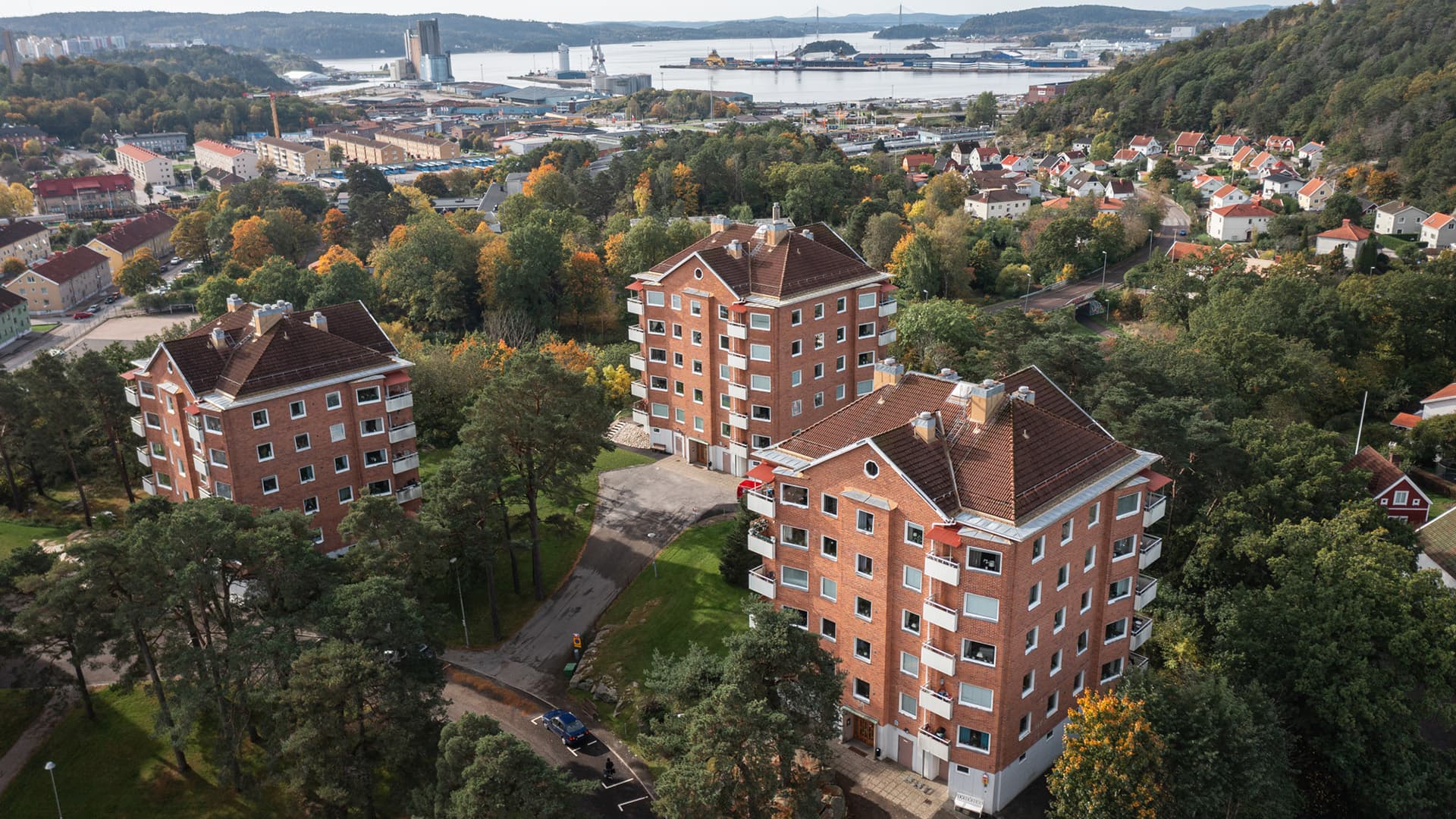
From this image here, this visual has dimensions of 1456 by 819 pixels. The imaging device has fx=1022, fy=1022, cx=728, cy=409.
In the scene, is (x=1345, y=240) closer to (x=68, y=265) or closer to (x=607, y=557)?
(x=607, y=557)

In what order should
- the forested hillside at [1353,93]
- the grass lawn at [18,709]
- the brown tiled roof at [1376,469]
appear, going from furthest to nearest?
the forested hillside at [1353,93] < the brown tiled roof at [1376,469] < the grass lawn at [18,709]

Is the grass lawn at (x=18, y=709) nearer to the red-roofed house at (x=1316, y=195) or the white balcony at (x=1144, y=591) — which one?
the white balcony at (x=1144, y=591)

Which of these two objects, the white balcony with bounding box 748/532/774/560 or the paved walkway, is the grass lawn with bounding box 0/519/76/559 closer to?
the paved walkway

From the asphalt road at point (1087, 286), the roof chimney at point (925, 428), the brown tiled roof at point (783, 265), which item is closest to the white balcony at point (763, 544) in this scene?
the roof chimney at point (925, 428)

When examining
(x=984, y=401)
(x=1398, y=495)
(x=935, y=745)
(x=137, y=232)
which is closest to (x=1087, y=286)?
(x=1398, y=495)

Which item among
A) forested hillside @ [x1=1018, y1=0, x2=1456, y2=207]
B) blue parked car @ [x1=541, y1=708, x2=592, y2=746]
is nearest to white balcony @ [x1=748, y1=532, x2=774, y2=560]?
blue parked car @ [x1=541, y1=708, x2=592, y2=746]
